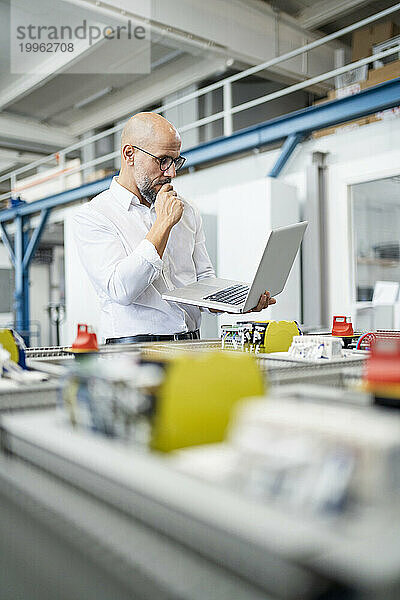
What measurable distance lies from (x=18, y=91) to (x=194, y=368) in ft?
29.2

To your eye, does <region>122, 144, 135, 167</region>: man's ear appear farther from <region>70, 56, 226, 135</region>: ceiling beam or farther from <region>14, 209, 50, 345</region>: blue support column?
<region>14, 209, 50, 345</region>: blue support column

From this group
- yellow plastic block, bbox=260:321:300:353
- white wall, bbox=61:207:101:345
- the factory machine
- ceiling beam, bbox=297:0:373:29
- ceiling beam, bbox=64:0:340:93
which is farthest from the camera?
ceiling beam, bbox=297:0:373:29

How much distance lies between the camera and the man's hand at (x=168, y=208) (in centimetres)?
202

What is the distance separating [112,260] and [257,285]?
544 mm

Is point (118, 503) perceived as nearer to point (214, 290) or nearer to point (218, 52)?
point (214, 290)

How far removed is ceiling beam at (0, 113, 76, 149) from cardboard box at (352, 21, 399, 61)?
6188 mm

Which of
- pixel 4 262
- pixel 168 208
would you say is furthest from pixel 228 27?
pixel 4 262

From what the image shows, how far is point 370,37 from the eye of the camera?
19.1 ft

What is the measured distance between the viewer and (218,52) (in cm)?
639

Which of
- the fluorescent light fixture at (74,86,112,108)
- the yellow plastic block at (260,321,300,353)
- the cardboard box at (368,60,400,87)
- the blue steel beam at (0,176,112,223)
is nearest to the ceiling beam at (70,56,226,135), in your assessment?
the fluorescent light fixture at (74,86,112,108)

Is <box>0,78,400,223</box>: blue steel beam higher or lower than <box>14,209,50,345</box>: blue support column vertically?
higher

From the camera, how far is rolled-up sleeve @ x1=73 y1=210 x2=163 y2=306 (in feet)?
6.09

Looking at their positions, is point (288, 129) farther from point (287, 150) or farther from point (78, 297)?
point (78, 297)

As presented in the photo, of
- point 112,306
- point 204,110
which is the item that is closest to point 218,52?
point 204,110
